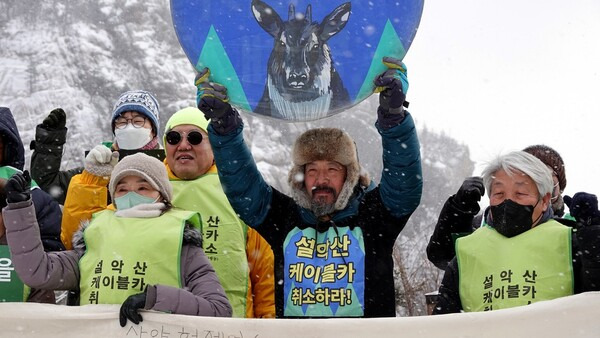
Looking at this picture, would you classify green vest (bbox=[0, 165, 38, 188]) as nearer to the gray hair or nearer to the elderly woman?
the elderly woman

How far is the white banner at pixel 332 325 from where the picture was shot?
2.81 metres

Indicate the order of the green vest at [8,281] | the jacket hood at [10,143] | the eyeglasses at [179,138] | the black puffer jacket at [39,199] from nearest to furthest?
the green vest at [8,281], the black puffer jacket at [39,199], the jacket hood at [10,143], the eyeglasses at [179,138]

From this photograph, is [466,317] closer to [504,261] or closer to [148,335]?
[504,261]

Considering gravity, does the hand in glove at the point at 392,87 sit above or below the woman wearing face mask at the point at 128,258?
above

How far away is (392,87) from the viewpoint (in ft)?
10.3

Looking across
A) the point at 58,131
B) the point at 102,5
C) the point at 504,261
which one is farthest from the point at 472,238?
the point at 102,5

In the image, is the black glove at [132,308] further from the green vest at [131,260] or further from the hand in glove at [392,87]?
the hand in glove at [392,87]

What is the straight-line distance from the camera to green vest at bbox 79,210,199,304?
10.1 feet

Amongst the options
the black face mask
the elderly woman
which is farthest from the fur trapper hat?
the black face mask

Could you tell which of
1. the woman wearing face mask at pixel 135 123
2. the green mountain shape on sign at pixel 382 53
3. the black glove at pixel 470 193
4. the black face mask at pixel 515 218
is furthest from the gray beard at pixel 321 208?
the woman wearing face mask at pixel 135 123

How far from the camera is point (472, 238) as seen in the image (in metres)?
3.19

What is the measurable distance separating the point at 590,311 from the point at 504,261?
0.37m

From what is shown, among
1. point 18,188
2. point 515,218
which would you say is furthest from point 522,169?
point 18,188

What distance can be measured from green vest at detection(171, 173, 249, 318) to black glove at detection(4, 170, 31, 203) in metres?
0.99
